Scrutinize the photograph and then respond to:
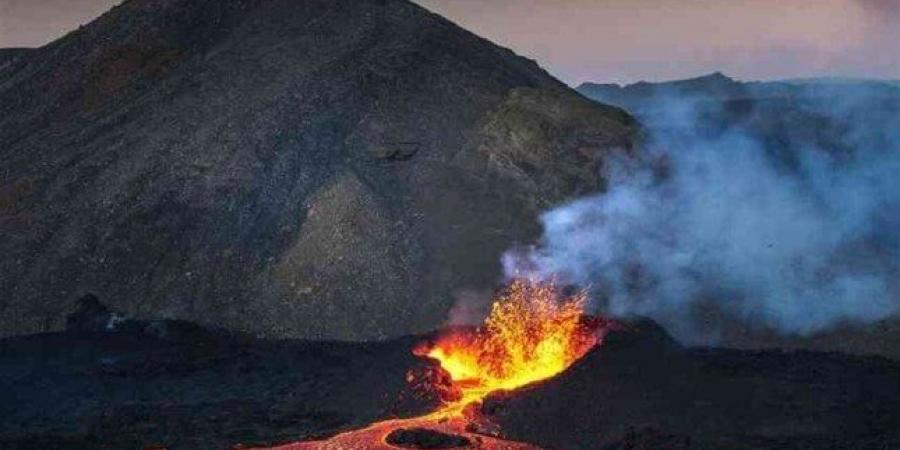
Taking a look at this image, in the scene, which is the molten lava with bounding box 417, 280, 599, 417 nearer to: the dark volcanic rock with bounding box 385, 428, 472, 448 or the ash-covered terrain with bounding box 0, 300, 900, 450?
the ash-covered terrain with bounding box 0, 300, 900, 450

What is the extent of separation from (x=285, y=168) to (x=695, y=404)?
1525cm

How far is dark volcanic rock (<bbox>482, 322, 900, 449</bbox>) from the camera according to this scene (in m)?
13.9

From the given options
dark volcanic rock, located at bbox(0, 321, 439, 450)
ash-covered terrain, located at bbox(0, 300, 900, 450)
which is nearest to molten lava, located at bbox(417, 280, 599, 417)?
ash-covered terrain, located at bbox(0, 300, 900, 450)

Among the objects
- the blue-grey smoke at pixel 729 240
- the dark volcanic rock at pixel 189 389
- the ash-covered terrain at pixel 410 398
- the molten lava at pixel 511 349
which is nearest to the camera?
the ash-covered terrain at pixel 410 398

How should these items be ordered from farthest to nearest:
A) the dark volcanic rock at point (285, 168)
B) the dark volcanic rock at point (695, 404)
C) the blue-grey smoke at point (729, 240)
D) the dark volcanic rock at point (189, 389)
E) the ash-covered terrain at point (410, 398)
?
the dark volcanic rock at point (285, 168) < the blue-grey smoke at point (729, 240) < the dark volcanic rock at point (189, 389) < the ash-covered terrain at point (410, 398) < the dark volcanic rock at point (695, 404)

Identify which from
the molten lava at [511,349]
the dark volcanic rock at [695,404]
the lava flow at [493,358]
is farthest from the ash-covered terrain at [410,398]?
the molten lava at [511,349]

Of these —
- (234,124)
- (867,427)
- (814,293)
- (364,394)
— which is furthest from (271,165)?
(867,427)

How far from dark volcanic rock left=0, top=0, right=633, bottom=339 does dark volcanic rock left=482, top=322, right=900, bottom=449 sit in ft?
21.8

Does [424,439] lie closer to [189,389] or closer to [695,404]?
[695,404]

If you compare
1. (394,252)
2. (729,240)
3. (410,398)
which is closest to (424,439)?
(410,398)

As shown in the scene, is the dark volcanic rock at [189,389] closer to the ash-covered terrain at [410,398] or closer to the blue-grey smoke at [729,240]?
the ash-covered terrain at [410,398]

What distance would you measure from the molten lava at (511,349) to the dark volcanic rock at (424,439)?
4.49ft

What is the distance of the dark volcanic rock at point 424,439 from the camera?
1395 centimetres

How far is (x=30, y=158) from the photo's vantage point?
28609 millimetres
